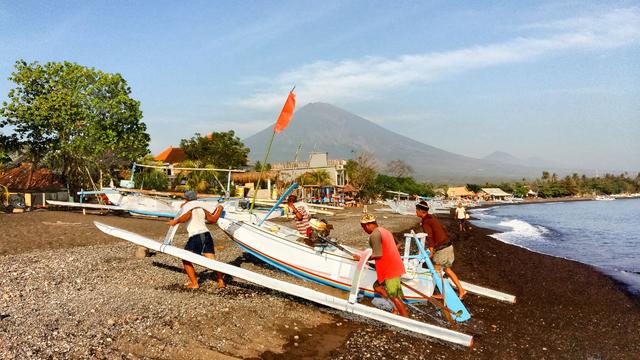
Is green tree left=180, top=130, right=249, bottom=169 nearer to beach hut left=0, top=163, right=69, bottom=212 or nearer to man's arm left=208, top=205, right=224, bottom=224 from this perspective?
beach hut left=0, top=163, right=69, bottom=212

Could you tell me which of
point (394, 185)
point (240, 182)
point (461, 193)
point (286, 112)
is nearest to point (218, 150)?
point (240, 182)

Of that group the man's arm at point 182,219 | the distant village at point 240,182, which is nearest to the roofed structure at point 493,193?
the distant village at point 240,182

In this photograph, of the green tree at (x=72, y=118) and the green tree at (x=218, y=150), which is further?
the green tree at (x=218, y=150)

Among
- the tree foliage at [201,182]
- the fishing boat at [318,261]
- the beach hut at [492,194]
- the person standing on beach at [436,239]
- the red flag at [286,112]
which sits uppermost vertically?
the red flag at [286,112]

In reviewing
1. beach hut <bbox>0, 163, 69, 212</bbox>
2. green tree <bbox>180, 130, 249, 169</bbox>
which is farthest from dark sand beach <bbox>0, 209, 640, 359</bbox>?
green tree <bbox>180, 130, 249, 169</bbox>

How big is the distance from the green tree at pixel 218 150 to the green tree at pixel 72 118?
1009 inches

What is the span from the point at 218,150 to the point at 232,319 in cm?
5455

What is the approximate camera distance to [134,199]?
25.5m

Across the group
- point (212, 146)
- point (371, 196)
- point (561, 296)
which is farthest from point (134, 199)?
point (371, 196)

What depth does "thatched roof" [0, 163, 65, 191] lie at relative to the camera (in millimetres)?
30547

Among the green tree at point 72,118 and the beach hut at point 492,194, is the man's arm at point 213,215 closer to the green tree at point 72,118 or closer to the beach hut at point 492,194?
the green tree at point 72,118

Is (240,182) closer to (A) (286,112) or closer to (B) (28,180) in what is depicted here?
(B) (28,180)

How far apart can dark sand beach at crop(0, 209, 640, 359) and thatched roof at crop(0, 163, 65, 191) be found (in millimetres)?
20544

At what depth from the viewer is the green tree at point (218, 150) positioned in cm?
5969
